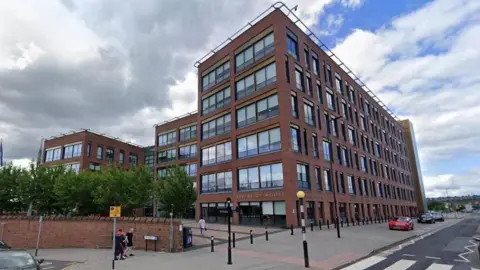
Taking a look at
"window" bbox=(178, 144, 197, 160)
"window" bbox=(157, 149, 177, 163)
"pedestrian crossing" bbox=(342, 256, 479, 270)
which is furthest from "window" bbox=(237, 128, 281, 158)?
"window" bbox=(157, 149, 177, 163)

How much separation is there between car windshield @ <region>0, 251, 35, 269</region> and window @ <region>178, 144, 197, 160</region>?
138 feet

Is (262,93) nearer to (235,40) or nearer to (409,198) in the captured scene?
(235,40)

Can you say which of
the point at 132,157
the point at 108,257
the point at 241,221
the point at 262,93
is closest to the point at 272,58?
the point at 262,93

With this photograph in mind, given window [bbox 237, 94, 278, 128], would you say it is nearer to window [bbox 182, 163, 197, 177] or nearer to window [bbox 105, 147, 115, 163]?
window [bbox 182, 163, 197, 177]

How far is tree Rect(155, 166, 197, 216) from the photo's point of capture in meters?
25.8

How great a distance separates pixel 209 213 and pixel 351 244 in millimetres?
22741

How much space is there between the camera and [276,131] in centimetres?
3097

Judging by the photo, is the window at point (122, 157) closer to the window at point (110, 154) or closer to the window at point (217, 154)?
the window at point (110, 154)

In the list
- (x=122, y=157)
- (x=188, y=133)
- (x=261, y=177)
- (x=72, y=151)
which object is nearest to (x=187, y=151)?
(x=188, y=133)

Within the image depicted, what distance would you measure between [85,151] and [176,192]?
36.3 meters

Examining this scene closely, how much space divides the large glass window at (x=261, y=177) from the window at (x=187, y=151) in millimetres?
19096

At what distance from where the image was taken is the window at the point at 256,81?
32656 mm

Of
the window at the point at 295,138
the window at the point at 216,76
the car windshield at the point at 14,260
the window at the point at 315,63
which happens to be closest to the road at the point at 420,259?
the car windshield at the point at 14,260

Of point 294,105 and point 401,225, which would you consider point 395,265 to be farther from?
point 294,105
